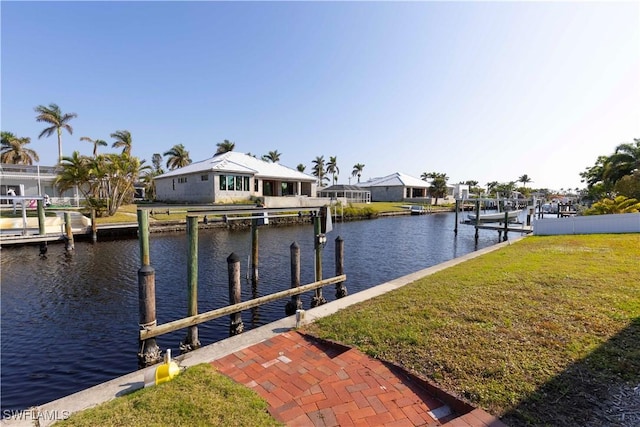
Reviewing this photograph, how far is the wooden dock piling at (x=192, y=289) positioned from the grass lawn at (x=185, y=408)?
297 centimetres

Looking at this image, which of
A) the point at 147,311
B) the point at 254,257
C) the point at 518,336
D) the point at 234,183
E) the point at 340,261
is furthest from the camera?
the point at 234,183

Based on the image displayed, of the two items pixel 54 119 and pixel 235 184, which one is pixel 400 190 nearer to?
pixel 235 184

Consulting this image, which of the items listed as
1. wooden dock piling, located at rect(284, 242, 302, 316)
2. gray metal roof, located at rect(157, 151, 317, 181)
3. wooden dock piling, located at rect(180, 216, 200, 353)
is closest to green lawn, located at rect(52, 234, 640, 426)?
wooden dock piling, located at rect(284, 242, 302, 316)

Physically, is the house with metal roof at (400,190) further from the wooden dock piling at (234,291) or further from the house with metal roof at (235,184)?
the wooden dock piling at (234,291)

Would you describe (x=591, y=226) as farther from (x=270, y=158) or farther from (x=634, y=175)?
(x=270, y=158)

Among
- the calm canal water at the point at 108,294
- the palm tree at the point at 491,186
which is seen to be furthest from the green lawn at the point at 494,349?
the palm tree at the point at 491,186

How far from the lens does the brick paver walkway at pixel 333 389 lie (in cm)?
366

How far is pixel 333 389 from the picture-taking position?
4.25 m

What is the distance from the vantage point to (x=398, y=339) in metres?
5.34

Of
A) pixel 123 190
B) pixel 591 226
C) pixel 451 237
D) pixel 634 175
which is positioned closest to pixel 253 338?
pixel 591 226

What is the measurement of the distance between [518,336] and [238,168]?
35838 millimetres

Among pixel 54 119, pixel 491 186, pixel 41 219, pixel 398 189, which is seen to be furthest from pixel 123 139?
pixel 491 186

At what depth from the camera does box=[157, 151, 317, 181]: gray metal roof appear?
36719 mm

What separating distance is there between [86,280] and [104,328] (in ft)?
18.4
